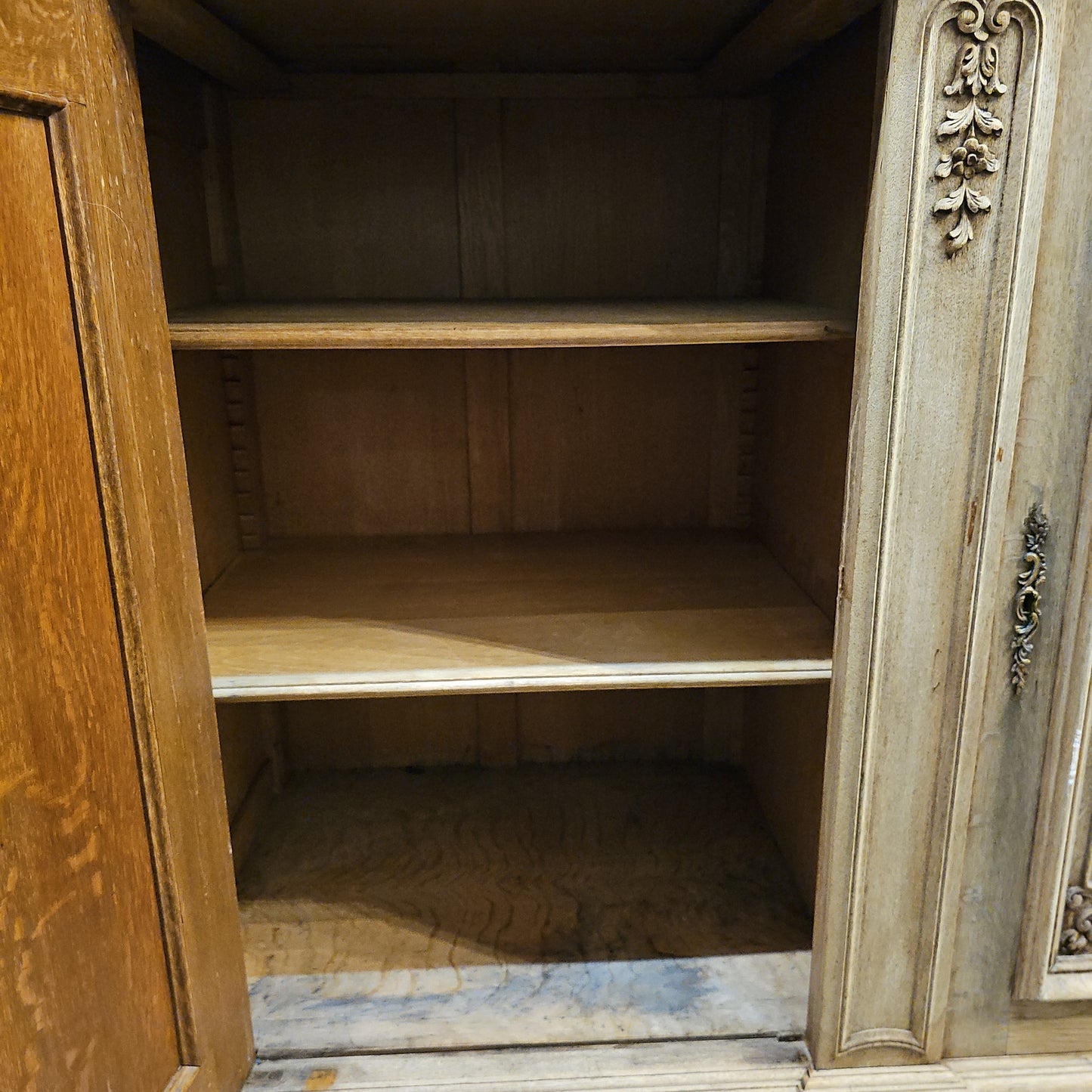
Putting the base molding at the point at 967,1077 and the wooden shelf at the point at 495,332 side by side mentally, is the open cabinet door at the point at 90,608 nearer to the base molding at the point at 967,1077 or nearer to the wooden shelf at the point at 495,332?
the wooden shelf at the point at 495,332

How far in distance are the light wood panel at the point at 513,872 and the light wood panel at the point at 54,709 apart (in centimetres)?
52

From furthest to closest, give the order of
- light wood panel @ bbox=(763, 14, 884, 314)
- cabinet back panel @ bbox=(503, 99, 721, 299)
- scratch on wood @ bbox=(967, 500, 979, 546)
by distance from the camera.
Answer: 1. cabinet back panel @ bbox=(503, 99, 721, 299)
2. light wood panel @ bbox=(763, 14, 884, 314)
3. scratch on wood @ bbox=(967, 500, 979, 546)

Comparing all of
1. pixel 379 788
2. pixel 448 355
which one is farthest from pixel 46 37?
pixel 379 788

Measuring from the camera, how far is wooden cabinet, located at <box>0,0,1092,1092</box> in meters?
0.80

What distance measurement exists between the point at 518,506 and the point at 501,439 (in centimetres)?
12

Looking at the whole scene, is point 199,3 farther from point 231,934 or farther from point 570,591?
point 231,934

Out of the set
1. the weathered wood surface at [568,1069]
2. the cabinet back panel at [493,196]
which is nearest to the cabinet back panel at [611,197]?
the cabinet back panel at [493,196]

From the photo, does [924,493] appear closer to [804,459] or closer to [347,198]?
[804,459]

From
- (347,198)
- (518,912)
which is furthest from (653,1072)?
(347,198)

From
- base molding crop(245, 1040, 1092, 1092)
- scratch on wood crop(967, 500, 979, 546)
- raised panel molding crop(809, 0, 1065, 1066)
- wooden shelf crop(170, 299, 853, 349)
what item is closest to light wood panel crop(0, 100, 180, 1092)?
wooden shelf crop(170, 299, 853, 349)

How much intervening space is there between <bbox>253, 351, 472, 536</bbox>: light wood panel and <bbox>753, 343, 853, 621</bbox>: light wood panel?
19.4 inches

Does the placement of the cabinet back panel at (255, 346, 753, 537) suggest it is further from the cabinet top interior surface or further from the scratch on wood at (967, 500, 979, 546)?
the scratch on wood at (967, 500, 979, 546)

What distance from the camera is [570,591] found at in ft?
4.41

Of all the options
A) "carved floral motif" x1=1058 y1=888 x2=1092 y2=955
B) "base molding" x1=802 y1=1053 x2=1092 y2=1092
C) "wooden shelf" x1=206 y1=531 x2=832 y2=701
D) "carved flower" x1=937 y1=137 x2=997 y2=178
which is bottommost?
"base molding" x1=802 y1=1053 x2=1092 y2=1092
